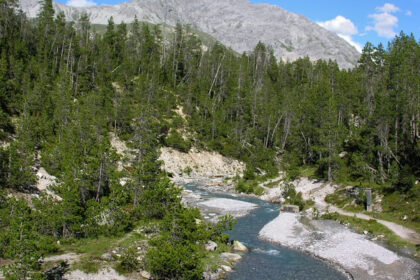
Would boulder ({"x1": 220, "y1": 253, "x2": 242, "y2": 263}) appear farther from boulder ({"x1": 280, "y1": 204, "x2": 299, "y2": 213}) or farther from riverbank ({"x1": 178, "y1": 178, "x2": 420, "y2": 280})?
boulder ({"x1": 280, "y1": 204, "x2": 299, "y2": 213})

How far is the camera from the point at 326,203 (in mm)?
45750

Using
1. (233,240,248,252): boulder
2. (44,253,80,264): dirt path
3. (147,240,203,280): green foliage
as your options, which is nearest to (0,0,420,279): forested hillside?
(147,240,203,280): green foliage

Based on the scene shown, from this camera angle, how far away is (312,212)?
1692 inches

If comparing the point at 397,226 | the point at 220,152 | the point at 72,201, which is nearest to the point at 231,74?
the point at 220,152

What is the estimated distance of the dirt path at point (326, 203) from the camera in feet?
101

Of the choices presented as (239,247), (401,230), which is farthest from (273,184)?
(239,247)

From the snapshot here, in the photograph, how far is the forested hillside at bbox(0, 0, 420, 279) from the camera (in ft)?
82.7

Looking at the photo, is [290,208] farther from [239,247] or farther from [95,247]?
[95,247]

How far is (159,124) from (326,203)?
142 ft

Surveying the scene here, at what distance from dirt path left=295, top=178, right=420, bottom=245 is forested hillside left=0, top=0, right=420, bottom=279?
86.2 inches

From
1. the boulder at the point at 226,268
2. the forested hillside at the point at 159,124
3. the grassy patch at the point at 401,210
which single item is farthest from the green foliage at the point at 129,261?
the grassy patch at the point at 401,210

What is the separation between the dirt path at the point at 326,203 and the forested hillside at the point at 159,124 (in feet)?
7.18

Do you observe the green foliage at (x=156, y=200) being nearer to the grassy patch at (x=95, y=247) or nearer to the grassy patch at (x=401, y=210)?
the grassy patch at (x=95, y=247)

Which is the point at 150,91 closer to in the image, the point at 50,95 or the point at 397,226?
the point at 50,95
